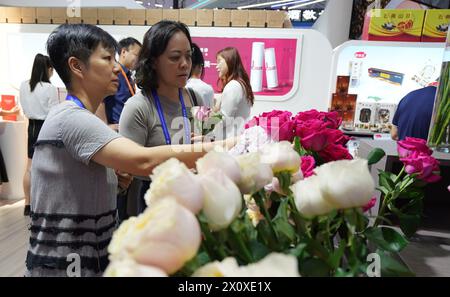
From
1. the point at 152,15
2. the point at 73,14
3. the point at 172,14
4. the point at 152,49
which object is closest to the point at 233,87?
the point at 152,49

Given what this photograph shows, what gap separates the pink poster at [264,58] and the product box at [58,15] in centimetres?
139

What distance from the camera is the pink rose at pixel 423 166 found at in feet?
1.64

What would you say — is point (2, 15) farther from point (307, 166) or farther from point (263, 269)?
point (263, 269)

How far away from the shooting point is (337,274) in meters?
0.30

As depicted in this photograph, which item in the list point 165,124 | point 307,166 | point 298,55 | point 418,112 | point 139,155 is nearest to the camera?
point 307,166

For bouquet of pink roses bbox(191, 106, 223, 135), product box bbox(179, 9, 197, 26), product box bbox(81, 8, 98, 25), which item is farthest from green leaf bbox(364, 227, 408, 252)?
product box bbox(81, 8, 98, 25)

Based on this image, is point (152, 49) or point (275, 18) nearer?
point (152, 49)

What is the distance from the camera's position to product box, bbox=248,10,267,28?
9.74 ft

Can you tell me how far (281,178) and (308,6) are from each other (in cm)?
486

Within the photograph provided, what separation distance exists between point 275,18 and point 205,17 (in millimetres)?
643

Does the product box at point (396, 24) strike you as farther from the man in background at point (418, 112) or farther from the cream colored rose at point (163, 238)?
the cream colored rose at point (163, 238)

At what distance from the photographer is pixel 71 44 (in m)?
0.92
